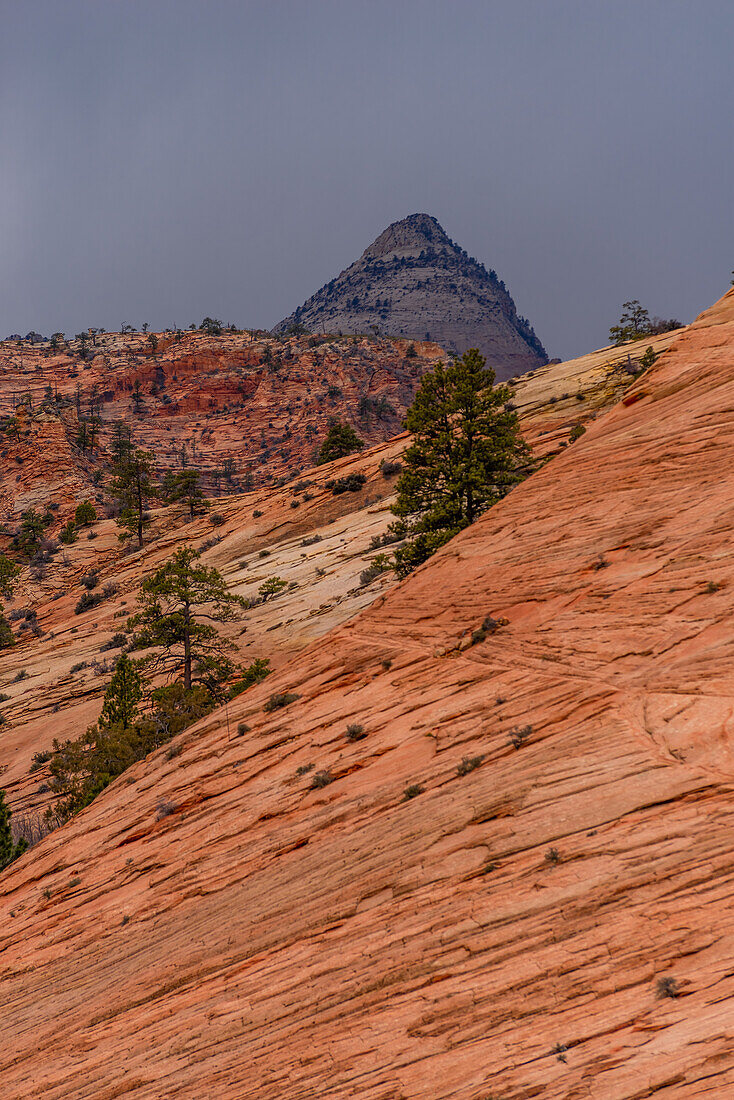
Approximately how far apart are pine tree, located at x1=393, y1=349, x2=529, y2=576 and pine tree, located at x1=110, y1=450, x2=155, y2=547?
1965 inches

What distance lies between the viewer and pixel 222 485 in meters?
112

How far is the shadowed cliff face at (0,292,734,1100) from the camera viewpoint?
695 cm

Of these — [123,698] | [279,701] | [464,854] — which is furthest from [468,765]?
[123,698]

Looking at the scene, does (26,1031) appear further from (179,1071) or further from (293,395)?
→ (293,395)

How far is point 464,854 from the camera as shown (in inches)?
371

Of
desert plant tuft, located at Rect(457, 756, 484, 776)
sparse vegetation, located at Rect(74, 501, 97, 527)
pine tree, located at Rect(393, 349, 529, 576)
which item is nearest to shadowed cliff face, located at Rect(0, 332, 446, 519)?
sparse vegetation, located at Rect(74, 501, 97, 527)

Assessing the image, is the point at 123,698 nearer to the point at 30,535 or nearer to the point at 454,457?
the point at 454,457

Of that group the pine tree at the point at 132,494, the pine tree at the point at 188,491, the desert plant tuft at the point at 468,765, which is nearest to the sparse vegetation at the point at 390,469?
the pine tree at the point at 188,491

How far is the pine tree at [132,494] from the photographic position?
70312 millimetres

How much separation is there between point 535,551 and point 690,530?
4.04 m

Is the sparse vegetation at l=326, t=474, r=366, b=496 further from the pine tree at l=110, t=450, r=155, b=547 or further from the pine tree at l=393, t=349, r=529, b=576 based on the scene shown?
the pine tree at l=110, t=450, r=155, b=547

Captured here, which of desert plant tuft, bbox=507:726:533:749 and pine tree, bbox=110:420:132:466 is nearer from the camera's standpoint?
desert plant tuft, bbox=507:726:533:749

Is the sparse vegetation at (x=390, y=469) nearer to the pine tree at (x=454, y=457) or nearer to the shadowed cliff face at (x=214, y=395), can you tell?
the pine tree at (x=454, y=457)

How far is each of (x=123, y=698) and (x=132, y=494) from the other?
59839mm
